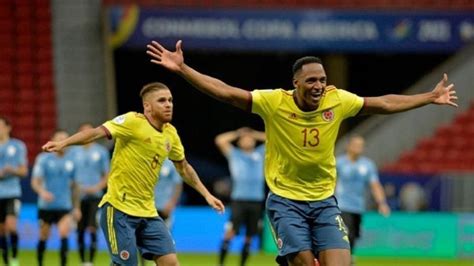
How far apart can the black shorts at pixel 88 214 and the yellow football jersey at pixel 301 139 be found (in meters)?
8.48

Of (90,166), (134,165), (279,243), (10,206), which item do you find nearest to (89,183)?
(90,166)

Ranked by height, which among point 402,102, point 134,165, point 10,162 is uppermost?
point 402,102

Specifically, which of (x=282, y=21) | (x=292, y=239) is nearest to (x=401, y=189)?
(x=282, y=21)

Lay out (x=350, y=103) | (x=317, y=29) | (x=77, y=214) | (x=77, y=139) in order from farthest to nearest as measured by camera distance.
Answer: (x=317, y=29)
(x=77, y=214)
(x=77, y=139)
(x=350, y=103)

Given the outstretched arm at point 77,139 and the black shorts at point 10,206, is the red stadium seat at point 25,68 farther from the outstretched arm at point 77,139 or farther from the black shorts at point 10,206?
the outstretched arm at point 77,139

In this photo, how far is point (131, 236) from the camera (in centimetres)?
1167

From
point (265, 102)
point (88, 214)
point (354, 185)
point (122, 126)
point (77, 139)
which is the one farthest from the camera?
point (88, 214)

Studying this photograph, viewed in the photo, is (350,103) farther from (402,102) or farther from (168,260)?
(168,260)

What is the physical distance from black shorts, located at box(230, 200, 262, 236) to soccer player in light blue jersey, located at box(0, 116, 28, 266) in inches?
130

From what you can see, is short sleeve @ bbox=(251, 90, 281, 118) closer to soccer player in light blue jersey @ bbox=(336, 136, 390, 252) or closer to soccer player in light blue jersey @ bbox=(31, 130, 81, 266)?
soccer player in light blue jersey @ bbox=(336, 136, 390, 252)

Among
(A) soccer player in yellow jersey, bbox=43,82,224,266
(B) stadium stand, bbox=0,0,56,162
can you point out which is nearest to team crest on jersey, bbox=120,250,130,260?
(A) soccer player in yellow jersey, bbox=43,82,224,266

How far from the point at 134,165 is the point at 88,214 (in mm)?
7223

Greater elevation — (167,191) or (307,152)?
(307,152)

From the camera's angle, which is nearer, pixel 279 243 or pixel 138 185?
pixel 279 243
